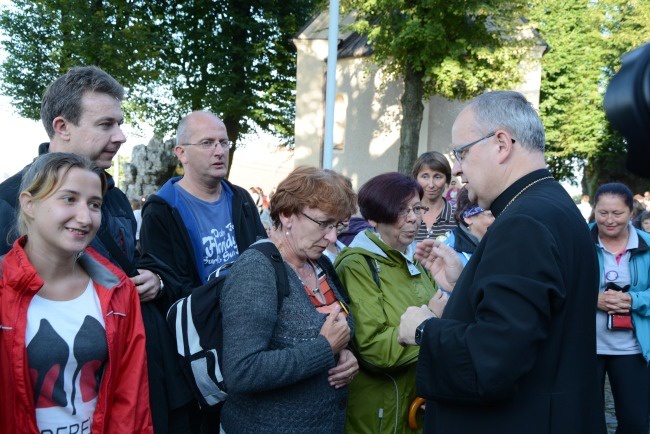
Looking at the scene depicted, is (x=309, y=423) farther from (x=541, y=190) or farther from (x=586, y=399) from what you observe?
(x=541, y=190)

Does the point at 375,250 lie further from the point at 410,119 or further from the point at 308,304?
the point at 410,119

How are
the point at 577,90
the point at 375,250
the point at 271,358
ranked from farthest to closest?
the point at 577,90 → the point at 375,250 → the point at 271,358

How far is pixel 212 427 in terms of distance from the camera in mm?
3557

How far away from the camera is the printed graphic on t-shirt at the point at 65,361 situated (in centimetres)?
259

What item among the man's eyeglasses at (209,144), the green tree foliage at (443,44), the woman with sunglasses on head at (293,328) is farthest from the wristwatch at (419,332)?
the green tree foliage at (443,44)

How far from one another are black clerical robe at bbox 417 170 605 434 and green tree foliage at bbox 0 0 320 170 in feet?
59.6

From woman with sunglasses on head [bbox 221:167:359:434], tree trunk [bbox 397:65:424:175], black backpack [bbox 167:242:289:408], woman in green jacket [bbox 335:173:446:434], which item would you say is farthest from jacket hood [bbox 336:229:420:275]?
tree trunk [bbox 397:65:424:175]

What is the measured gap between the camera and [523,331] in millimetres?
2193

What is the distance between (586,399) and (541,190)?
76 cm

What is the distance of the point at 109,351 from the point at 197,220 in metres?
1.45

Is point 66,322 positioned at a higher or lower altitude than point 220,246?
lower

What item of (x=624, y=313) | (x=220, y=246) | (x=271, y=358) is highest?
(x=220, y=246)

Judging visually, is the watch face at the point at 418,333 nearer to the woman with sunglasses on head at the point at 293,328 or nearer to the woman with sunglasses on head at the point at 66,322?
the woman with sunglasses on head at the point at 293,328

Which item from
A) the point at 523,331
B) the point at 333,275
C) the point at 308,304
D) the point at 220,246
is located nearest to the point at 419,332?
the point at 523,331
